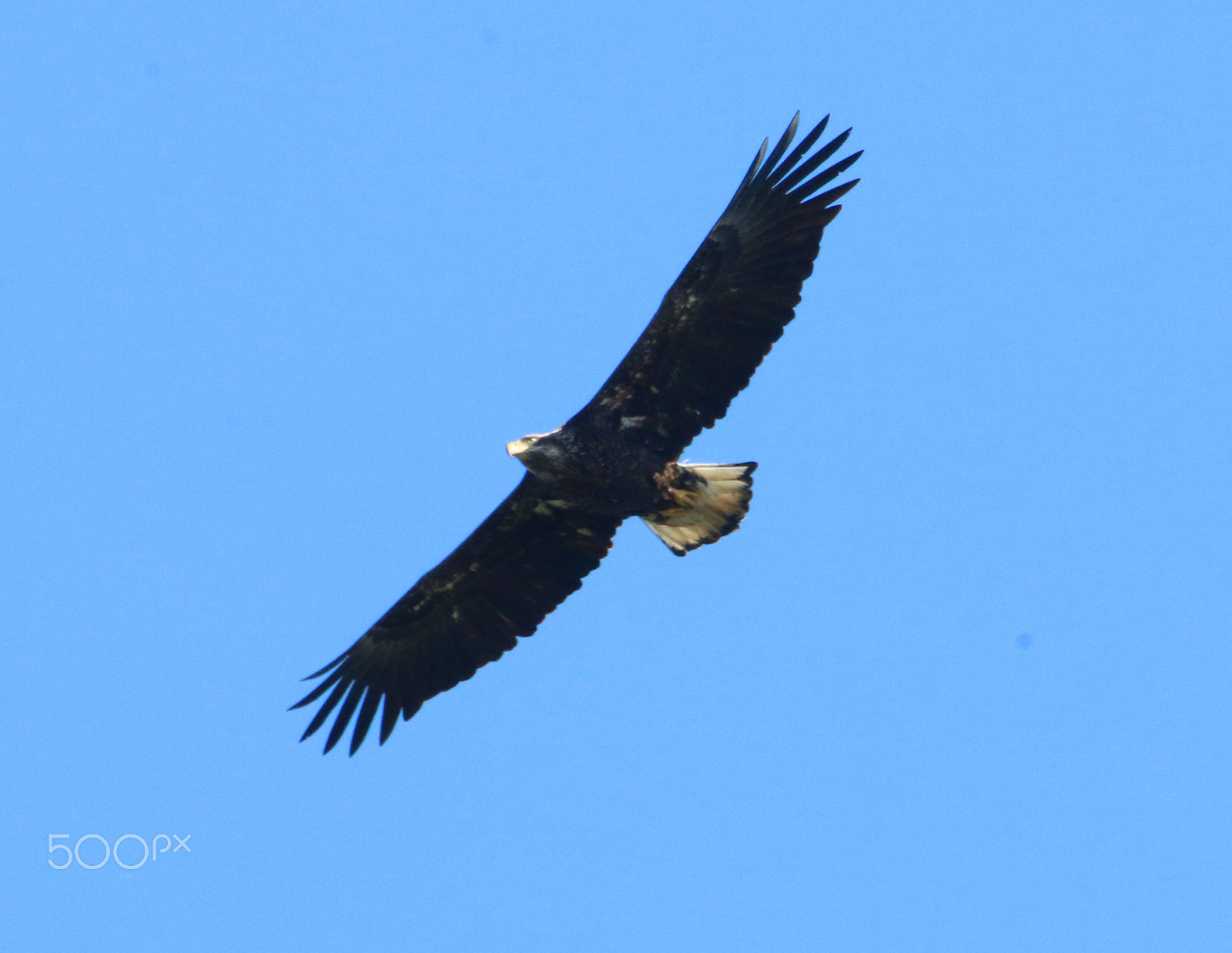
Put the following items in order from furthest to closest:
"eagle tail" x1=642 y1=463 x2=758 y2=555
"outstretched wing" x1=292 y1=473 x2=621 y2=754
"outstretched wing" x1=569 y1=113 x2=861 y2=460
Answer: "outstretched wing" x1=292 y1=473 x2=621 y2=754 → "eagle tail" x1=642 y1=463 x2=758 y2=555 → "outstretched wing" x1=569 y1=113 x2=861 y2=460

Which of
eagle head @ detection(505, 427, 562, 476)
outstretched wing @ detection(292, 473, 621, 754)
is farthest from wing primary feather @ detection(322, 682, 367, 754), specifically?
eagle head @ detection(505, 427, 562, 476)

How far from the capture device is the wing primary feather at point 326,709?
14.2 metres

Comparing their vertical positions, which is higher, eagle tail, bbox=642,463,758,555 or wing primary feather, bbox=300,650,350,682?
eagle tail, bbox=642,463,758,555

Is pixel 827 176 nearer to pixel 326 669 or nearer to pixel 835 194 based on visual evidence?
pixel 835 194

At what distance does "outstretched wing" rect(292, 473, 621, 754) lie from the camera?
1410 cm

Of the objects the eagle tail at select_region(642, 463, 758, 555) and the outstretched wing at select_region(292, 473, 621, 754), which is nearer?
the eagle tail at select_region(642, 463, 758, 555)

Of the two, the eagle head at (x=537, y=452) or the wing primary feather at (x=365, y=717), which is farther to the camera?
the wing primary feather at (x=365, y=717)

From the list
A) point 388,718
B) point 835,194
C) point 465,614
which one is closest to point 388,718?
point 388,718

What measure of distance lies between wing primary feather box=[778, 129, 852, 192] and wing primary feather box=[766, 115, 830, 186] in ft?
0.18

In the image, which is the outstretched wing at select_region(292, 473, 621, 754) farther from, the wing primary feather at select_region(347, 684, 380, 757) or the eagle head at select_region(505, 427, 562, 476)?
the eagle head at select_region(505, 427, 562, 476)

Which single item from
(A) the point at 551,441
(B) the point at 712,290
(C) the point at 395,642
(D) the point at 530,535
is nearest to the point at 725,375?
(B) the point at 712,290

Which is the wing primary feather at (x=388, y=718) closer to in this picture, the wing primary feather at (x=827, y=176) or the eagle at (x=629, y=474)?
the eagle at (x=629, y=474)

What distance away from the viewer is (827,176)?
507 inches

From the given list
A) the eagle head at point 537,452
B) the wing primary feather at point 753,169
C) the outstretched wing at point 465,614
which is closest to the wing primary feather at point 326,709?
the outstretched wing at point 465,614
